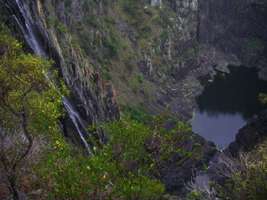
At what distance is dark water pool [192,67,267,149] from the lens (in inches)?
4909

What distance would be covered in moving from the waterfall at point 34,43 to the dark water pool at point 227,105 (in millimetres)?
55512

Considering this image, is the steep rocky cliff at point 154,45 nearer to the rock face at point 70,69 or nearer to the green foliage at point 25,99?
the rock face at point 70,69

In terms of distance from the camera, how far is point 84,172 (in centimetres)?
3080

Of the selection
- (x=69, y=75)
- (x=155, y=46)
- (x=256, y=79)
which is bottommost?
(x=256, y=79)

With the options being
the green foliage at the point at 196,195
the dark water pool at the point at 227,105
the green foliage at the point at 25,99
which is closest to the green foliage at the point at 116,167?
the green foliage at the point at 196,195

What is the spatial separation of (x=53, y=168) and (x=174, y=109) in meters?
102

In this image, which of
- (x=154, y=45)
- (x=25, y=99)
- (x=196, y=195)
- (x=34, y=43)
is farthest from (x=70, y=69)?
(x=154, y=45)

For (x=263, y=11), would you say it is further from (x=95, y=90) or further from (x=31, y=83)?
(x=31, y=83)

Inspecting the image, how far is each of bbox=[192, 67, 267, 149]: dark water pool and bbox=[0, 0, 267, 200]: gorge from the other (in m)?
0.27

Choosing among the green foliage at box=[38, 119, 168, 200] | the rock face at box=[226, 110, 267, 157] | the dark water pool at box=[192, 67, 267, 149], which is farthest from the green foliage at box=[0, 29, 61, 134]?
the dark water pool at box=[192, 67, 267, 149]

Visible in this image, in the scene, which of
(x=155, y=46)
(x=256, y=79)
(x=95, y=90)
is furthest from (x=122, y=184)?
(x=256, y=79)

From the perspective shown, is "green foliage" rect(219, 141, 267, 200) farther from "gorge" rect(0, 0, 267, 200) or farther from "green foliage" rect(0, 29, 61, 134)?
"green foliage" rect(0, 29, 61, 134)

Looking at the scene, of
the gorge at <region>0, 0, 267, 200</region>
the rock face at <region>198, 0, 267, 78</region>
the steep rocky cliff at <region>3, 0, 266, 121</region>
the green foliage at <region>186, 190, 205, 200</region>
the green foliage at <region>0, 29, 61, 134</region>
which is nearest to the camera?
the green foliage at <region>186, 190, 205, 200</region>

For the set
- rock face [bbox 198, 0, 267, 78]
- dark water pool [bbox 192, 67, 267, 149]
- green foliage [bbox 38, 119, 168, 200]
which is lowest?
dark water pool [bbox 192, 67, 267, 149]
